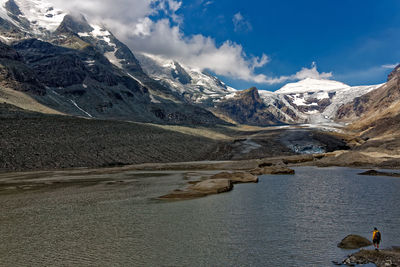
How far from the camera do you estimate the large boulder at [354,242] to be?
25.5m

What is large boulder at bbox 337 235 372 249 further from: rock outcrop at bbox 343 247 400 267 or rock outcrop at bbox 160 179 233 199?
rock outcrop at bbox 160 179 233 199

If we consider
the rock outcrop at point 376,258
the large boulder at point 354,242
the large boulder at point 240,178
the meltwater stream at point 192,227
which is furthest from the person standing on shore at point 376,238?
the large boulder at point 240,178

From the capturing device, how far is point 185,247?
26891mm

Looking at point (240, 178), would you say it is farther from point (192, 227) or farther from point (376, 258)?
point (376, 258)

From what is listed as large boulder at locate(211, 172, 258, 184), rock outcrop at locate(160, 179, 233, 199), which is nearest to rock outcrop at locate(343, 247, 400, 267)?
rock outcrop at locate(160, 179, 233, 199)

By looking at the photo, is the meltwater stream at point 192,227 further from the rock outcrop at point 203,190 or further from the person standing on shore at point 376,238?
the rock outcrop at point 203,190

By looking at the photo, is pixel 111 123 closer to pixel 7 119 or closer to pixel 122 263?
pixel 7 119

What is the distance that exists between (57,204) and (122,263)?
27905 mm

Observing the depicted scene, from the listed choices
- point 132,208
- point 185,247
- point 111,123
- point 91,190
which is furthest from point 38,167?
point 185,247

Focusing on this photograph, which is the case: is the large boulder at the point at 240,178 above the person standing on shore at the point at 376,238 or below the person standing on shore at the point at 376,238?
above

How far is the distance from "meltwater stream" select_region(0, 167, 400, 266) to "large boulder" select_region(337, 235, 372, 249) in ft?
3.05

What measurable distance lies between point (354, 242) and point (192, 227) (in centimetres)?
1523

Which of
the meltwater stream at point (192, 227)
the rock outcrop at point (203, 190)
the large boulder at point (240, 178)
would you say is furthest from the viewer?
the large boulder at point (240, 178)

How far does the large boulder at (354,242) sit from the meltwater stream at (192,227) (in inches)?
36.7
